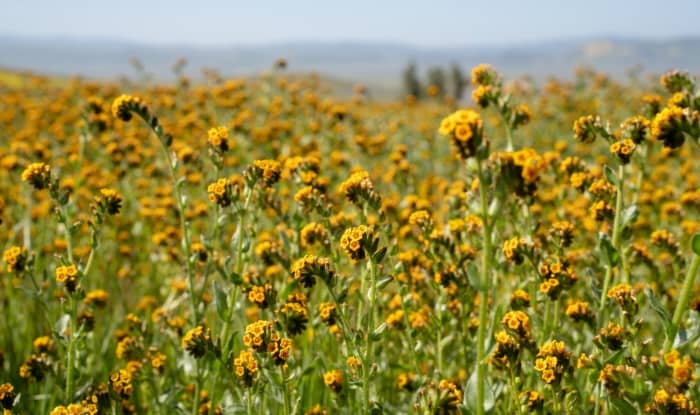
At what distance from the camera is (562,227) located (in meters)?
3.38

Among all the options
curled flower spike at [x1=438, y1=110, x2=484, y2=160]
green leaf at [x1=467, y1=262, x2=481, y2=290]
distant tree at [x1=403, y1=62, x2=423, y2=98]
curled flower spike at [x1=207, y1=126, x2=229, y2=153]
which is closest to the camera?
curled flower spike at [x1=438, y1=110, x2=484, y2=160]

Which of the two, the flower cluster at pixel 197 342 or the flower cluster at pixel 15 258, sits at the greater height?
the flower cluster at pixel 15 258

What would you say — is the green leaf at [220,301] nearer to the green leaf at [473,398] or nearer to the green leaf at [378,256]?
the green leaf at [378,256]

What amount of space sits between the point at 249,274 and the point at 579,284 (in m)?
2.61

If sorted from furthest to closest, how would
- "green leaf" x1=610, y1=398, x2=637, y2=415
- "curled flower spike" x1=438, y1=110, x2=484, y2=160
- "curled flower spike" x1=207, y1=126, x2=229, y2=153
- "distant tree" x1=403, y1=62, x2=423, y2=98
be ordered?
"distant tree" x1=403, y1=62, x2=423, y2=98 → "curled flower spike" x1=207, y1=126, x2=229, y2=153 → "green leaf" x1=610, y1=398, x2=637, y2=415 → "curled flower spike" x1=438, y1=110, x2=484, y2=160

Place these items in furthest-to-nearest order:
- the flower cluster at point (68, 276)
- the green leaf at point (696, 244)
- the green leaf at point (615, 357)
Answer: the flower cluster at point (68, 276) < the green leaf at point (615, 357) < the green leaf at point (696, 244)

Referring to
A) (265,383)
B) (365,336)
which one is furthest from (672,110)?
(265,383)

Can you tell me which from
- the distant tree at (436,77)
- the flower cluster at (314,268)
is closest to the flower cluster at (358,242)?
the flower cluster at (314,268)

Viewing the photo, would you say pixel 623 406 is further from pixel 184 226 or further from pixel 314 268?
pixel 184 226

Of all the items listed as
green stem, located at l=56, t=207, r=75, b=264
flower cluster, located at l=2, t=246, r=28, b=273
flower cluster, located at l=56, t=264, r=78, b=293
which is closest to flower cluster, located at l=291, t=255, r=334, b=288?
flower cluster, located at l=56, t=264, r=78, b=293

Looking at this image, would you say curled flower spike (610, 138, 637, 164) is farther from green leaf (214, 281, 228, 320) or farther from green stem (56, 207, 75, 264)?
green stem (56, 207, 75, 264)

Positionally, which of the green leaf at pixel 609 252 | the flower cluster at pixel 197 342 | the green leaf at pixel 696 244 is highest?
the green leaf at pixel 696 244

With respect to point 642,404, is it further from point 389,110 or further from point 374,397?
point 389,110

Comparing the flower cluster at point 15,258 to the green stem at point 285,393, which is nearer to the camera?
the green stem at point 285,393
